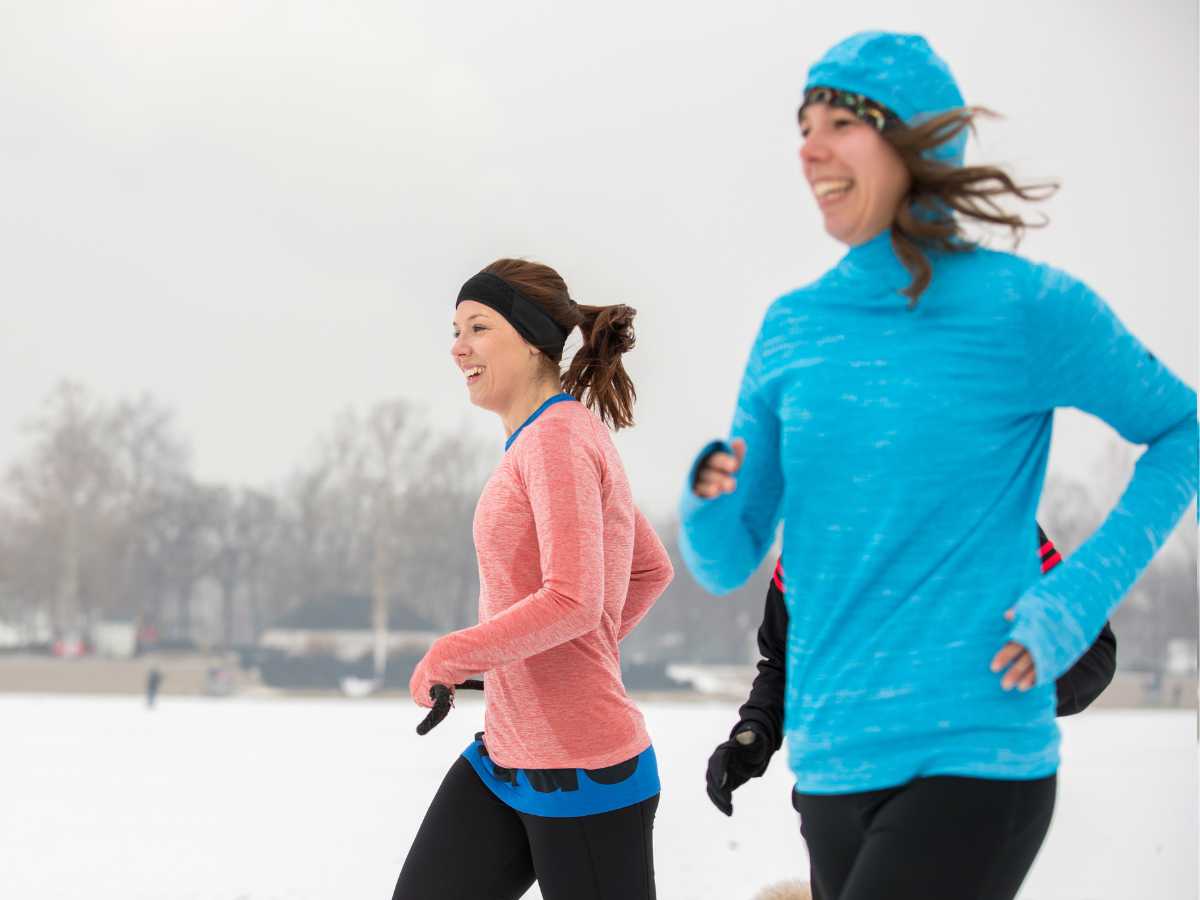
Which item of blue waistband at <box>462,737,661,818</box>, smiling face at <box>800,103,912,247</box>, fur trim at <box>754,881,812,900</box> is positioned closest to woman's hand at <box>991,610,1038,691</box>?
smiling face at <box>800,103,912,247</box>

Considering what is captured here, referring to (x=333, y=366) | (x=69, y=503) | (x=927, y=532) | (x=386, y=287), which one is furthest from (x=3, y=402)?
(x=927, y=532)

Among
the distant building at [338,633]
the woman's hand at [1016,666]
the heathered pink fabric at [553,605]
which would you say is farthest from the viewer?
the distant building at [338,633]

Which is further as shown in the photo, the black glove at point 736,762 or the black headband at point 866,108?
the black glove at point 736,762

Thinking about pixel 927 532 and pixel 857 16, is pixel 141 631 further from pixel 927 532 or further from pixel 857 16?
pixel 927 532

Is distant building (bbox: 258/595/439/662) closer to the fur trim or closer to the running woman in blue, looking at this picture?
the fur trim

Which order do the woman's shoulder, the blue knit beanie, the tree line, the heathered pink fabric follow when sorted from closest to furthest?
the blue knit beanie
the heathered pink fabric
the woman's shoulder
the tree line

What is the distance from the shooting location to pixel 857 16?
41062 mm

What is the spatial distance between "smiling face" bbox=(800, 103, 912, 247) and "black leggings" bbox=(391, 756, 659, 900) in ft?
3.15

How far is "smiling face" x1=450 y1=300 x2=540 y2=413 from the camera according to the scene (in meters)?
2.19

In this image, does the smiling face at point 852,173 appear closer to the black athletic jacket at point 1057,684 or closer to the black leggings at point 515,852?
the black athletic jacket at point 1057,684

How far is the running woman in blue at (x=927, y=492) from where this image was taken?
4.29 feet

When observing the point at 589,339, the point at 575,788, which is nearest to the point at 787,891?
the point at 575,788

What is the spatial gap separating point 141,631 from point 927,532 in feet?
119

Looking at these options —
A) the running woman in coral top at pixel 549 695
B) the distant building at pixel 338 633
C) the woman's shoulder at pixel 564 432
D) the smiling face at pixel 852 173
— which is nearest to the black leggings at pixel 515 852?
the running woman in coral top at pixel 549 695
